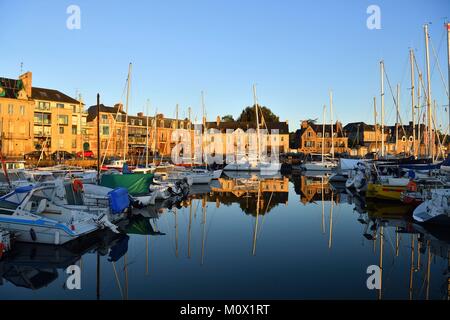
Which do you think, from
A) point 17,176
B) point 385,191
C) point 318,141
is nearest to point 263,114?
point 318,141

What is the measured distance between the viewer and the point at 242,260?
47.3 feet

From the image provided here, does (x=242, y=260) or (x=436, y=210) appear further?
(x=436, y=210)

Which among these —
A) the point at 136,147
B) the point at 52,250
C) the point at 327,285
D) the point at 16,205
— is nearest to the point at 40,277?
the point at 52,250

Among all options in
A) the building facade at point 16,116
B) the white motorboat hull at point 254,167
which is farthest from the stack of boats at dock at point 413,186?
the building facade at point 16,116

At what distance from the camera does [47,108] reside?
6600 cm

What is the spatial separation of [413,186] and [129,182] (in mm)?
20187

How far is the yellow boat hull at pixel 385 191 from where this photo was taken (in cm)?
2848

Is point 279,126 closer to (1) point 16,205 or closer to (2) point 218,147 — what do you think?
(2) point 218,147

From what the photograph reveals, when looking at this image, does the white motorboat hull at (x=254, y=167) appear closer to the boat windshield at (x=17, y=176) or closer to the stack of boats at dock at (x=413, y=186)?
the stack of boats at dock at (x=413, y=186)

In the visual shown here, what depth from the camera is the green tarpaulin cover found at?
25.6 meters

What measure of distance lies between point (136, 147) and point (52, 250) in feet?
241

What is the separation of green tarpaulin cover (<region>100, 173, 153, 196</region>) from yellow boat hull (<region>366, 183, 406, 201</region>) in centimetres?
1768

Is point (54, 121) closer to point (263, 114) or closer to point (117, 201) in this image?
point (117, 201)

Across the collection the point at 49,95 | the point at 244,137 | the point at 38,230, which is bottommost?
the point at 38,230
